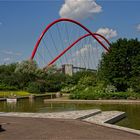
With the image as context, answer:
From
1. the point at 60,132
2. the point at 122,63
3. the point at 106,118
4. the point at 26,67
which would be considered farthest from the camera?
the point at 26,67

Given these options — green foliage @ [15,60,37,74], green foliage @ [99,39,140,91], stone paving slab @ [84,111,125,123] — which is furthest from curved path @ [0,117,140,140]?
green foliage @ [15,60,37,74]

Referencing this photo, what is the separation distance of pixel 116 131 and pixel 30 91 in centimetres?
3950

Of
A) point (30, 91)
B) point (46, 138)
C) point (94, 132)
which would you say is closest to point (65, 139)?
point (46, 138)

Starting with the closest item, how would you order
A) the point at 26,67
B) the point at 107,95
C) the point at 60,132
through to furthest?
1. the point at 60,132
2. the point at 107,95
3. the point at 26,67

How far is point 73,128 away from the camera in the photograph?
13.0 metres

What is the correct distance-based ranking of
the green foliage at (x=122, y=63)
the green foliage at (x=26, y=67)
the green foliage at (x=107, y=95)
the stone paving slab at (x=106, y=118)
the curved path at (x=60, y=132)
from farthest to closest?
the green foliage at (x=26, y=67)
the green foliage at (x=122, y=63)
the green foliage at (x=107, y=95)
the stone paving slab at (x=106, y=118)
the curved path at (x=60, y=132)

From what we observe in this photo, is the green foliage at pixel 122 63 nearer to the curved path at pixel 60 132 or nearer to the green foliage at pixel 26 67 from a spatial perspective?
the green foliage at pixel 26 67

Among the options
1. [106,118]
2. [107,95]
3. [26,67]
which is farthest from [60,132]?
[26,67]

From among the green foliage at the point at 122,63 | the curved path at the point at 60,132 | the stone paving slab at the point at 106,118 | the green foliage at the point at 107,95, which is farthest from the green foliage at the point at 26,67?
the curved path at the point at 60,132

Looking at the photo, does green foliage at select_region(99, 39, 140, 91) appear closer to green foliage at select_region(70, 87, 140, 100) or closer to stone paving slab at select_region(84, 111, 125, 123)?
green foliage at select_region(70, 87, 140, 100)

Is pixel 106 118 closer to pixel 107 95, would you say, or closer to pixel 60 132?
pixel 60 132

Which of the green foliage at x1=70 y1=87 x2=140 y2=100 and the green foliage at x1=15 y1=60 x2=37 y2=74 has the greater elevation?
the green foliage at x1=15 y1=60 x2=37 y2=74

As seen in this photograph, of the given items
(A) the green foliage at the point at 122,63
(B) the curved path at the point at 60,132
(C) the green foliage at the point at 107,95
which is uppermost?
(A) the green foliage at the point at 122,63

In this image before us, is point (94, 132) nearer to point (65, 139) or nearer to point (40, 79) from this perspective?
point (65, 139)
